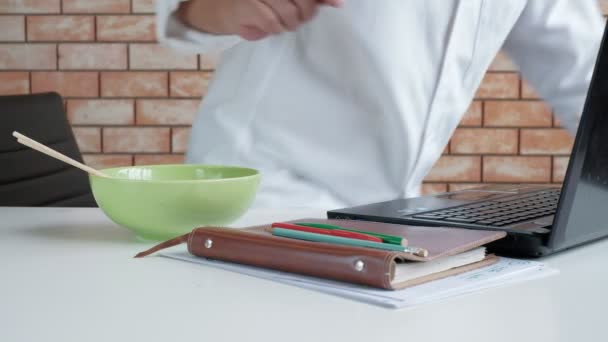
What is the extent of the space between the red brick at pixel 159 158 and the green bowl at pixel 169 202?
4.87 feet

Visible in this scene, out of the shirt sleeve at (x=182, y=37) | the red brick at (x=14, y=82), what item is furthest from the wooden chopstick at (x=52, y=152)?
the red brick at (x=14, y=82)

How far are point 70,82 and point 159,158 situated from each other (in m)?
0.33

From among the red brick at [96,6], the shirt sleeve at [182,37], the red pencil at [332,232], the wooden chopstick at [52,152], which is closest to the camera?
the red pencil at [332,232]

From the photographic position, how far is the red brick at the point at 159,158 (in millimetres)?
2277

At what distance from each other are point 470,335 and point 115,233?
1.54ft

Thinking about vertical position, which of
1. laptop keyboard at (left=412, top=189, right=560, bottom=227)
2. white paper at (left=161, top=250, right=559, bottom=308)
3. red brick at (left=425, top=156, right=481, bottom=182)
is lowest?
red brick at (left=425, top=156, right=481, bottom=182)

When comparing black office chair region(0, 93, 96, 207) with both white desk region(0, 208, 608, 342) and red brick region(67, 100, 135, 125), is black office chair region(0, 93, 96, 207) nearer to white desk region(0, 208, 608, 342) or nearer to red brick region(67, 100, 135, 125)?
red brick region(67, 100, 135, 125)

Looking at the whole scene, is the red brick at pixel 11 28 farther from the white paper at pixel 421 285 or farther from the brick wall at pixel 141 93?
the white paper at pixel 421 285

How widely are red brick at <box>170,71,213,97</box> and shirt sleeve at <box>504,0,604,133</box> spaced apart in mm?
1054

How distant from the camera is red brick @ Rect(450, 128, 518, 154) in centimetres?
226

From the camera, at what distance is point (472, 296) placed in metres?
0.58

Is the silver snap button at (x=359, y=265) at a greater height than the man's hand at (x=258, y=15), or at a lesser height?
lesser

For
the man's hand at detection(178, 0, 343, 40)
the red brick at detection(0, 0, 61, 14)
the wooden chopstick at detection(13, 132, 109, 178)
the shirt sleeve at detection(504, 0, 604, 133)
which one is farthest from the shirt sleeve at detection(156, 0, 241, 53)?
the red brick at detection(0, 0, 61, 14)

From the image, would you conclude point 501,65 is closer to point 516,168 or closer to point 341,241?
point 516,168
